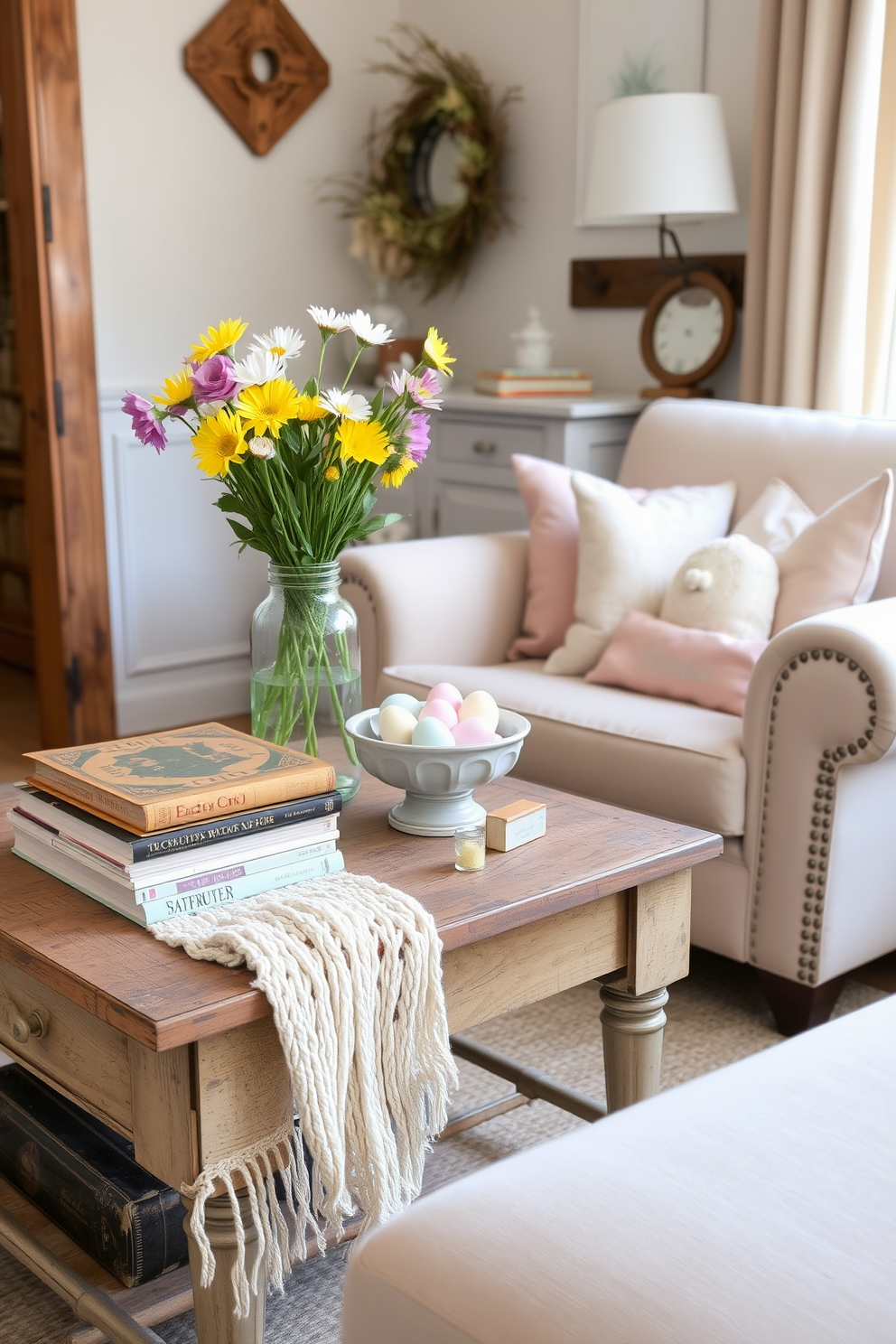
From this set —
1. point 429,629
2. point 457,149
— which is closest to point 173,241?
point 457,149

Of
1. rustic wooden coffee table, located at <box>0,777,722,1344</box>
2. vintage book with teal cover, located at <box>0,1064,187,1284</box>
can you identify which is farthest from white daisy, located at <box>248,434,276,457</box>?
vintage book with teal cover, located at <box>0,1064,187,1284</box>

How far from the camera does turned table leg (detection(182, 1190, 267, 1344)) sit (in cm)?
106

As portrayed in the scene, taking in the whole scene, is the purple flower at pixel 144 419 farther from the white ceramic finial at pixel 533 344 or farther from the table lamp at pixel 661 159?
the white ceramic finial at pixel 533 344

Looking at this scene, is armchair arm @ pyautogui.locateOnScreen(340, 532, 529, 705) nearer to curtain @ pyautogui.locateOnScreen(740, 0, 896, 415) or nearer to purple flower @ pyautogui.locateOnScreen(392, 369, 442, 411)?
curtain @ pyautogui.locateOnScreen(740, 0, 896, 415)

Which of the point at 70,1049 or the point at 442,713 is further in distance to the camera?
the point at 442,713

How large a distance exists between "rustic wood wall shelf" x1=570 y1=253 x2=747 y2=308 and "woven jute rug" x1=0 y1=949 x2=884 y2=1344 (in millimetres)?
1704

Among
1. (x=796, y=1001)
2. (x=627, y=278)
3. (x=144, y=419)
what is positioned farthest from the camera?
(x=627, y=278)

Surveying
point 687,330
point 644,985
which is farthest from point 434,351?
point 687,330

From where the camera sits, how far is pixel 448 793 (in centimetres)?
139

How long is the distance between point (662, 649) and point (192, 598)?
1896 millimetres

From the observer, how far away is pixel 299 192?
390 cm

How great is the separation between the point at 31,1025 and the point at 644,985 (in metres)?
0.62

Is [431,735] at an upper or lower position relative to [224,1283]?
upper

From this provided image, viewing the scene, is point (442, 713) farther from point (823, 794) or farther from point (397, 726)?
point (823, 794)
